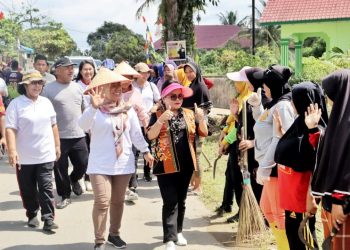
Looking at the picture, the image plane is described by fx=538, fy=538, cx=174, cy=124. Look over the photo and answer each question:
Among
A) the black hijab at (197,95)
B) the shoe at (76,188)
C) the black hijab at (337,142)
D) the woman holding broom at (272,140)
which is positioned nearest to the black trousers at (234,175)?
the woman holding broom at (272,140)

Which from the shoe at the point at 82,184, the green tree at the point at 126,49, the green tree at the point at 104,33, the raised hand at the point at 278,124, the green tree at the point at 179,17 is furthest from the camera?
the green tree at the point at 104,33

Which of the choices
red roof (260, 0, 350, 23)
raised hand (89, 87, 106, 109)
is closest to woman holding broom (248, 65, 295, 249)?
raised hand (89, 87, 106, 109)

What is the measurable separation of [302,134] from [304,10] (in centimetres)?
1856

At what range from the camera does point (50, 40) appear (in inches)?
1881

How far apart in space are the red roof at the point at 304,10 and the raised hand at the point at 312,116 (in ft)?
58.4

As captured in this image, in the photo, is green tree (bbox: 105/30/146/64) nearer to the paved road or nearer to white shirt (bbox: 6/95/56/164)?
the paved road

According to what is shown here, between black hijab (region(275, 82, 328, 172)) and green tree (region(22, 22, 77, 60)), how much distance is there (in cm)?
4104

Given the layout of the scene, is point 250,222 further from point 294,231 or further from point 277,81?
point 277,81

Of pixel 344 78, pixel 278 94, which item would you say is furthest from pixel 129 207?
pixel 344 78

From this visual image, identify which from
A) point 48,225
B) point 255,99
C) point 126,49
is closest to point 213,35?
point 126,49

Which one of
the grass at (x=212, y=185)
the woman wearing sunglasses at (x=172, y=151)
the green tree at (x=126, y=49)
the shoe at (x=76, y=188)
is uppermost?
the green tree at (x=126, y=49)

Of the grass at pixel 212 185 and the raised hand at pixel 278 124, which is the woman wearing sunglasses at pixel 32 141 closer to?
the grass at pixel 212 185

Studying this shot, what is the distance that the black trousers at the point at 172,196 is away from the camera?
16.8ft

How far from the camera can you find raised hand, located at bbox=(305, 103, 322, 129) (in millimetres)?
3615
